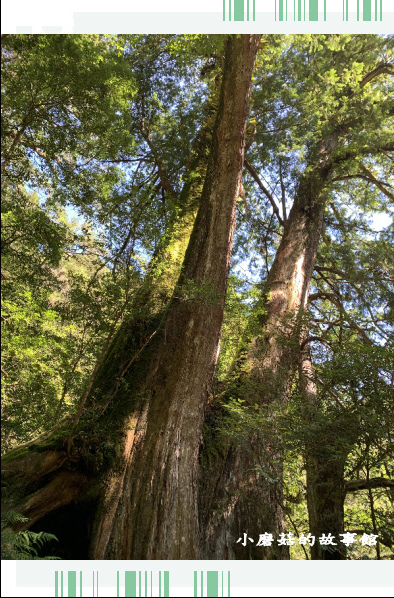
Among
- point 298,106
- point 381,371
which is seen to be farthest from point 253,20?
point 298,106

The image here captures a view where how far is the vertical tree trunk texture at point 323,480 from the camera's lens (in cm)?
284

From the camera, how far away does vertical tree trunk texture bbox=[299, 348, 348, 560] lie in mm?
2844

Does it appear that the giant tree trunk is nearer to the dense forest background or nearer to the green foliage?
the dense forest background

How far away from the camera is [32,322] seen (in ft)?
10.3

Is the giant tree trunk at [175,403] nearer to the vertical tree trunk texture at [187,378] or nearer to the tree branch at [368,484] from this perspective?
the vertical tree trunk texture at [187,378]

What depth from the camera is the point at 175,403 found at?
3.13 m

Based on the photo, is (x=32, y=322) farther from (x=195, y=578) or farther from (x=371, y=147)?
(x=371, y=147)

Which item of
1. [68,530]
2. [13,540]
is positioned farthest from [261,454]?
[13,540]

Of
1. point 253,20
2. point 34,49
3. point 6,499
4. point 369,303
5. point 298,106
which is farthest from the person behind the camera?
point 298,106

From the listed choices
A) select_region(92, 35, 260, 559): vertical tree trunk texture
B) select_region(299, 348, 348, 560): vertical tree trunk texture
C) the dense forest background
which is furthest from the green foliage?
select_region(299, 348, 348, 560): vertical tree trunk texture

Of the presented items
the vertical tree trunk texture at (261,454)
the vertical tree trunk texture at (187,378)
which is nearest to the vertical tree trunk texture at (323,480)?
the vertical tree trunk texture at (261,454)

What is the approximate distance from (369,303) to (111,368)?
360 cm

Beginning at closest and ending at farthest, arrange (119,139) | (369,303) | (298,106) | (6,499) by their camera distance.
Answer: (6,499) → (119,139) → (369,303) → (298,106)

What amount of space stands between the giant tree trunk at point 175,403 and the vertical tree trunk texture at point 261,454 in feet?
1.74
